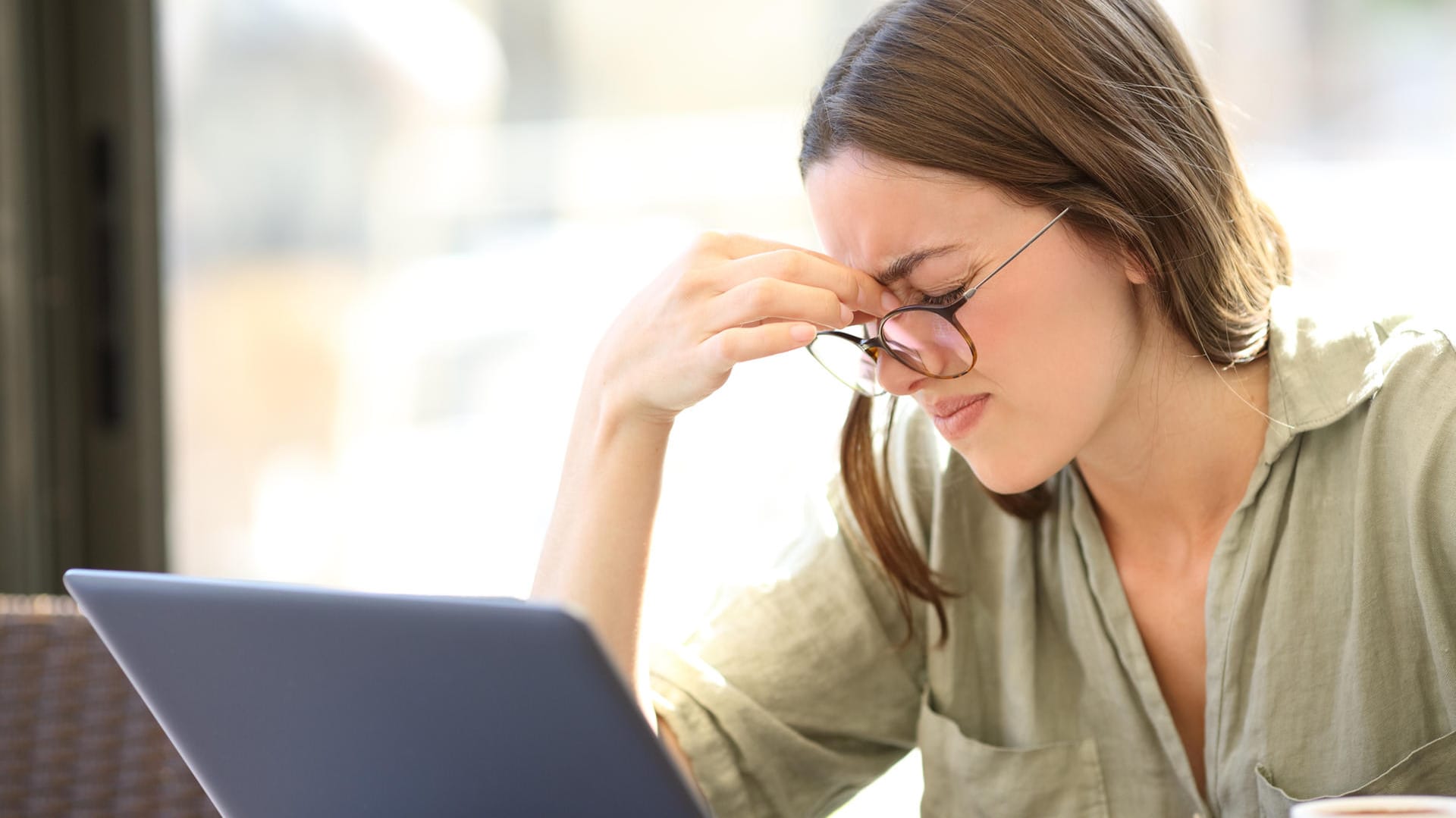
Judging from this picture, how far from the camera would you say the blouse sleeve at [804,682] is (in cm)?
123

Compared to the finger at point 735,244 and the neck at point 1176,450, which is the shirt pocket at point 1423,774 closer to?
the neck at point 1176,450

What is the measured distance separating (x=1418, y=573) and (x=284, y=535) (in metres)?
1.83

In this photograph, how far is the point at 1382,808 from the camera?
68 cm

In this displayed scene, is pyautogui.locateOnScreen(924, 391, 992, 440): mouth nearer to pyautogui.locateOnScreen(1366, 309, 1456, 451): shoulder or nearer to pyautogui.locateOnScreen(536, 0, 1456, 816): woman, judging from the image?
pyautogui.locateOnScreen(536, 0, 1456, 816): woman

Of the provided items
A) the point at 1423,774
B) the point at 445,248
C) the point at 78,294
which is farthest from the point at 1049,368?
the point at 78,294

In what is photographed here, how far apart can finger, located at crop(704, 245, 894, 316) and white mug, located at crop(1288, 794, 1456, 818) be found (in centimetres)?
53

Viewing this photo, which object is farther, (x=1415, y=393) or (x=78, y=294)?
(x=78, y=294)

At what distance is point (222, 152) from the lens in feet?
7.14

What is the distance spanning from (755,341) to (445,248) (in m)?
1.24

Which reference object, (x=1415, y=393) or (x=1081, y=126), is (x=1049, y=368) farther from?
(x=1415, y=393)

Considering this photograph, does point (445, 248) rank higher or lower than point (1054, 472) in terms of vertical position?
higher

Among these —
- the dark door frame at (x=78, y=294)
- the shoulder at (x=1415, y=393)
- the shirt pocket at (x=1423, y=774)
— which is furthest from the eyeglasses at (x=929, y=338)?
the dark door frame at (x=78, y=294)

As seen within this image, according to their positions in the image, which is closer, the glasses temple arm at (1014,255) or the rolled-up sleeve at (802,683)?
the glasses temple arm at (1014,255)

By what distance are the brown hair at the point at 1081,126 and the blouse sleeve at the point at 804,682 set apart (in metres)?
0.36
